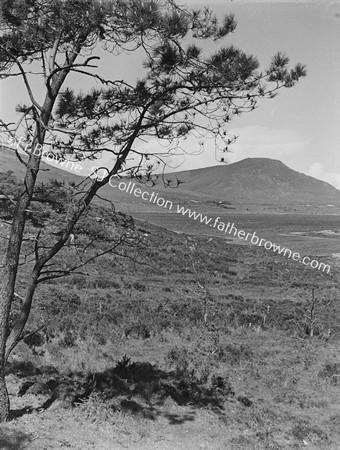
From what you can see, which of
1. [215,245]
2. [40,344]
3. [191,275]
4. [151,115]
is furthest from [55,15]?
[215,245]

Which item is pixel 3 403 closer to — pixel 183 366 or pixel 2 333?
pixel 2 333

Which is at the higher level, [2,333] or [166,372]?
[2,333]

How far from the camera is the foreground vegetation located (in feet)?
21.3

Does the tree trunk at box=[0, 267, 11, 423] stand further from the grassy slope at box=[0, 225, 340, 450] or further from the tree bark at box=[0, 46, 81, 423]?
the grassy slope at box=[0, 225, 340, 450]

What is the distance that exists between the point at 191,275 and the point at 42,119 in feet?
78.9

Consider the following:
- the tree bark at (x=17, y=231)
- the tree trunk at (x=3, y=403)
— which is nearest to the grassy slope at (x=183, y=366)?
the tree trunk at (x=3, y=403)

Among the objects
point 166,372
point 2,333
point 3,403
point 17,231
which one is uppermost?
point 17,231

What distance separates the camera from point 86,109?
21.2 ft

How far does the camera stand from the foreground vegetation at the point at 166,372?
21.3ft

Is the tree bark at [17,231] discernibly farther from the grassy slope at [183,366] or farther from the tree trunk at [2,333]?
the grassy slope at [183,366]

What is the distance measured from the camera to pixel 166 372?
1001cm

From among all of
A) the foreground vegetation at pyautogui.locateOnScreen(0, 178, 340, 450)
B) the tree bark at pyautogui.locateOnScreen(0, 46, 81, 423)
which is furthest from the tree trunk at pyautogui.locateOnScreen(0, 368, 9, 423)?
the foreground vegetation at pyautogui.locateOnScreen(0, 178, 340, 450)

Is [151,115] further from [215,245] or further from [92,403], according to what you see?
[215,245]

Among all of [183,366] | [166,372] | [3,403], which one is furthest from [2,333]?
[183,366]
